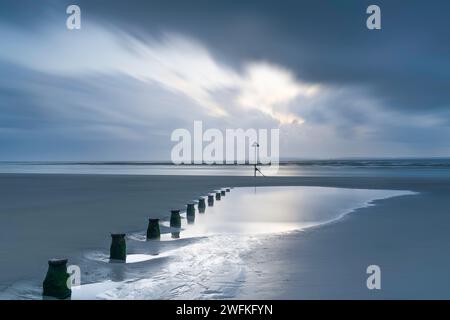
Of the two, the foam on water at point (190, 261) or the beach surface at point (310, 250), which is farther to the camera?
the beach surface at point (310, 250)

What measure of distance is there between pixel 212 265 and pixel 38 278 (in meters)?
3.80

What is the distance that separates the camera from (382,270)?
8938 millimetres

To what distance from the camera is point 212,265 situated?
934 cm

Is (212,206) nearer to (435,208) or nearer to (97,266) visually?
(435,208)

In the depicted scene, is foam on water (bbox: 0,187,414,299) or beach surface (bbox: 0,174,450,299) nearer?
foam on water (bbox: 0,187,414,299)

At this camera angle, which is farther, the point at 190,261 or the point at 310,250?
the point at 310,250

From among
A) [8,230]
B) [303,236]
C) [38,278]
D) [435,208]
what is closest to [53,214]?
[8,230]

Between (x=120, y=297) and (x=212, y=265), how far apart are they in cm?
269
